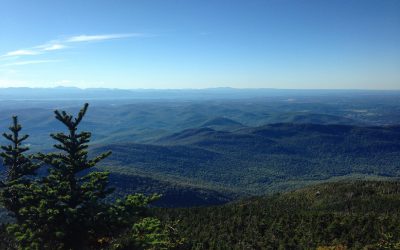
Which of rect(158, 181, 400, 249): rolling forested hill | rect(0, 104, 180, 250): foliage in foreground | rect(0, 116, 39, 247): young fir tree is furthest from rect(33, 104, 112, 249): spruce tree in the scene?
rect(158, 181, 400, 249): rolling forested hill

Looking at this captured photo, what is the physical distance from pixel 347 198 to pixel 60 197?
120 metres

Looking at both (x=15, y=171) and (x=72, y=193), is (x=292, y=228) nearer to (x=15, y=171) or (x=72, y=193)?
(x=15, y=171)

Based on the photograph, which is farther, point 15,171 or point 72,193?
point 15,171

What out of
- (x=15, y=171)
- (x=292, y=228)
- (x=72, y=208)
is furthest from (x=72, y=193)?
(x=292, y=228)

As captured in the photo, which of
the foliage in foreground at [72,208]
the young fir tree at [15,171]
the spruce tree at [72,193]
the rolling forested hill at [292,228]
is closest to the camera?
the foliage in foreground at [72,208]

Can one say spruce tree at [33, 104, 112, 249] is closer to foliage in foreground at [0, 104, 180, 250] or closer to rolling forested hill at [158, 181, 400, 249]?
foliage in foreground at [0, 104, 180, 250]

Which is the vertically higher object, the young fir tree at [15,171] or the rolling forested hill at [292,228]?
the young fir tree at [15,171]

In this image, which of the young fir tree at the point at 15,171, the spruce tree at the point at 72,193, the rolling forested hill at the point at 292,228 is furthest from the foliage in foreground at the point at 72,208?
the rolling forested hill at the point at 292,228

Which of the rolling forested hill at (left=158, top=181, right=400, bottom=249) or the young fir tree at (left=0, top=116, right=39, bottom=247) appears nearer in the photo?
the young fir tree at (left=0, top=116, right=39, bottom=247)

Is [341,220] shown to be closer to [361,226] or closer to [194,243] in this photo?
[361,226]

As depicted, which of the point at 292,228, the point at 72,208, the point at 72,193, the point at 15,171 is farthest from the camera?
the point at 292,228

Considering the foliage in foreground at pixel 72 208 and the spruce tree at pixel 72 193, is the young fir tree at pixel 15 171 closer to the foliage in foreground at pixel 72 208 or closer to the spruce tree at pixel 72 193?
the foliage in foreground at pixel 72 208

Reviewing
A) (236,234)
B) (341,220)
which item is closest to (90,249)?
(236,234)

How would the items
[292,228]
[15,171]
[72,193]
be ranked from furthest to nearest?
[292,228] → [15,171] → [72,193]
